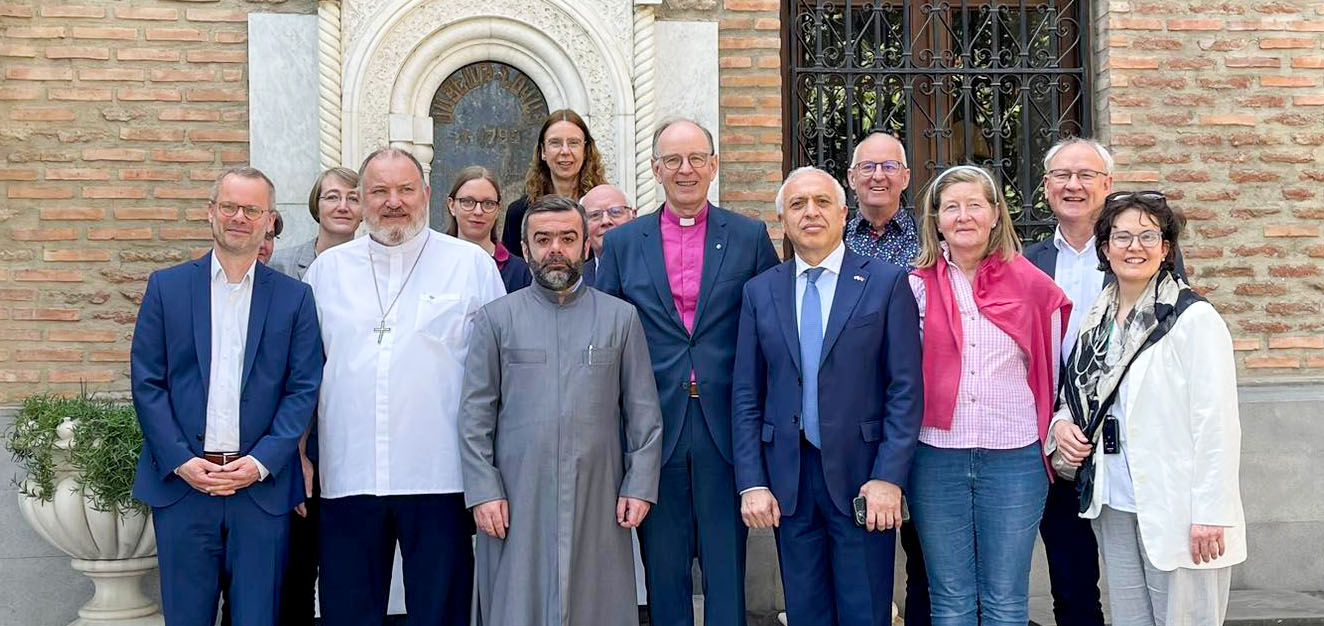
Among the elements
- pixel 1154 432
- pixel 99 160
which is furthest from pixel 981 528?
pixel 99 160

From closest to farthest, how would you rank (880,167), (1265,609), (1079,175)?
(1079,175)
(880,167)
(1265,609)

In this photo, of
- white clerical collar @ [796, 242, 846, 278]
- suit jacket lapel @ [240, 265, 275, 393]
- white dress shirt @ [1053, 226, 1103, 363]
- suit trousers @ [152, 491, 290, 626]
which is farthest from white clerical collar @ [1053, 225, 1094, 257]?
suit trousers @ [152, 491, 290, 626]

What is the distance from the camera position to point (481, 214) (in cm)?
468

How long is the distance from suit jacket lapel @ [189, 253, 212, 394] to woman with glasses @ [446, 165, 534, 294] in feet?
3.82

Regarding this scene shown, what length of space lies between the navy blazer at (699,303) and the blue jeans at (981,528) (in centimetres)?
70

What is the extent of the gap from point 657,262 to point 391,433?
104cm

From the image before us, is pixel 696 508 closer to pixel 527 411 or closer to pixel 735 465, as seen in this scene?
pixel 735 465

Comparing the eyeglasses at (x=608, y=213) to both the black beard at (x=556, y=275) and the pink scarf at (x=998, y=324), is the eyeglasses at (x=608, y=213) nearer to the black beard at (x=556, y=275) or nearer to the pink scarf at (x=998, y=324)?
the black beard at (x=556, y=275)

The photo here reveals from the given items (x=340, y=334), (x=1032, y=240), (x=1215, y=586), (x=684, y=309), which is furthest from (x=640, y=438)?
(x=1032, y=240)

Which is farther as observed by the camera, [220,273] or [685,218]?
[685,218]

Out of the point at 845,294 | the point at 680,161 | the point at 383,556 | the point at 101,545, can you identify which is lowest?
the point at 101,545

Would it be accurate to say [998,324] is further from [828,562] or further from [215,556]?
[215,556]

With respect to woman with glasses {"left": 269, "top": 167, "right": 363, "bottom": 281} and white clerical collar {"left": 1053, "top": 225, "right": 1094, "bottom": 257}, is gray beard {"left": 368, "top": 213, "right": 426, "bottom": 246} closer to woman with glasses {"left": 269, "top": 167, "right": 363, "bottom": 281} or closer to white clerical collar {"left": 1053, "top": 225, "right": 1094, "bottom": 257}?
woman with glasses {"left": 269, "top": 167, "right": 363, "bottom": 281}

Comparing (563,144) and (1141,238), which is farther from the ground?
(563,144)
